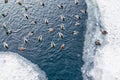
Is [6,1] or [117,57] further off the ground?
[6,1]

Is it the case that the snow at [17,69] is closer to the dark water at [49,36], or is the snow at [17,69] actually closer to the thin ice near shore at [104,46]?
the dark water at [49,36]

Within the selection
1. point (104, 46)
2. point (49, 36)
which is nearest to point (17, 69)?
point (49, 36)

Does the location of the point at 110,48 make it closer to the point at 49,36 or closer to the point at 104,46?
the point at 104,46

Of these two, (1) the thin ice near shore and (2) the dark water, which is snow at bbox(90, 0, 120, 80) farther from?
(2) the dark water

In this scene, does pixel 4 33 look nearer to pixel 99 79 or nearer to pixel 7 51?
pixel 7 51

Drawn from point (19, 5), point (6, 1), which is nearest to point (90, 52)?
Answer: point (19, 5)
